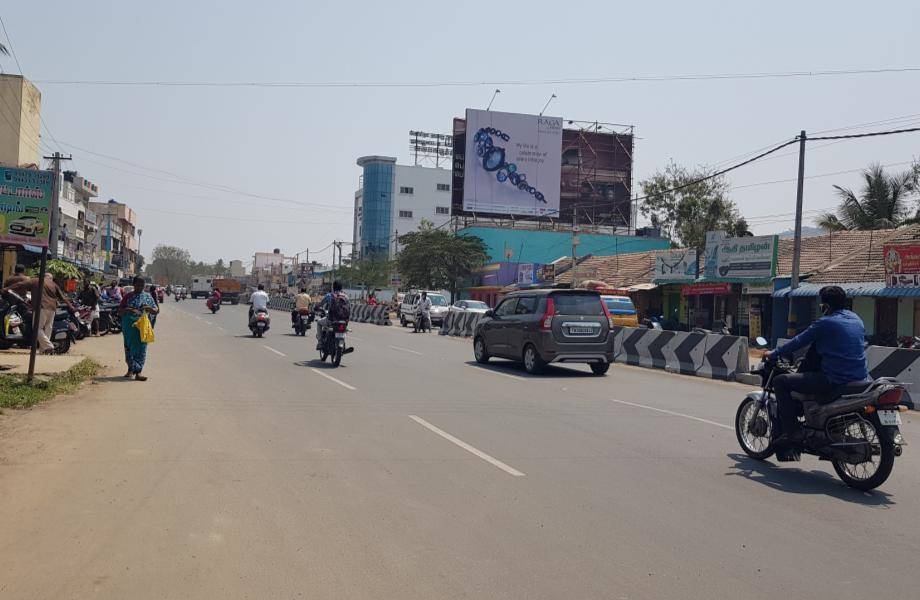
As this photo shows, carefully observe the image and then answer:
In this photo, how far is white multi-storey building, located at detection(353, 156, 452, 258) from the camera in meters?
118

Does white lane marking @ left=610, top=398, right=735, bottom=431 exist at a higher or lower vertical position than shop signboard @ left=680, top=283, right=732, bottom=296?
lower

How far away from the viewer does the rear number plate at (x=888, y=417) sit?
6.76 metres

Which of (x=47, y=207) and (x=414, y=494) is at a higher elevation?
(x=47, y=207)

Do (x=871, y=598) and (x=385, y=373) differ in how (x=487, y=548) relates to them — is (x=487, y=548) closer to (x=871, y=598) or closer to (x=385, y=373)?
(x=871, y=598)

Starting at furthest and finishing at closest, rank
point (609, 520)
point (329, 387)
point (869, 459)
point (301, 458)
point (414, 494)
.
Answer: point (329, 387) < point (301, 458) < point (869, 459) < point (414, 494) < point (609, 520)

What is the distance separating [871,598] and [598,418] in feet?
21.0

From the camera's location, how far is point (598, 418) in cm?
1085

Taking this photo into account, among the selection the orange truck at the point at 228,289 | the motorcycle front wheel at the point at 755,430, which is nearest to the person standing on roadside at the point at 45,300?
the motorcycle front wheel at the point at 755,430

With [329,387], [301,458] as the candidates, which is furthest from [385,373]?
[301,458]

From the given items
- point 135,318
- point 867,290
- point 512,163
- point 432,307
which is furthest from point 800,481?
point 512,163

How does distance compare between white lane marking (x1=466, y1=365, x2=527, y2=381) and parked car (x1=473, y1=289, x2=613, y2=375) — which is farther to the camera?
parked car (x1=473, y1=289, x2=613, y2=375)

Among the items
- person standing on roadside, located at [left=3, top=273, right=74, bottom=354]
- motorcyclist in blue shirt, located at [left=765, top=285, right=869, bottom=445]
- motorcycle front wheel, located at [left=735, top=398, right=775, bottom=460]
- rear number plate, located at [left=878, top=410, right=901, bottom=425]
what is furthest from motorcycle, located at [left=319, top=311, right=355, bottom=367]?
rear number plate, located at [left=878, top=410, right=901, bottom=425]

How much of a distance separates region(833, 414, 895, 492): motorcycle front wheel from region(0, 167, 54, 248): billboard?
34.4ft

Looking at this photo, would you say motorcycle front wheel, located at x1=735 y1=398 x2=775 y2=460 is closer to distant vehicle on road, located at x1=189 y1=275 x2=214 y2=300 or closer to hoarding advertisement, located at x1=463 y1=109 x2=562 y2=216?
hoarding advertisement, located at x1=463 y1=109 x2=562 y2=216
